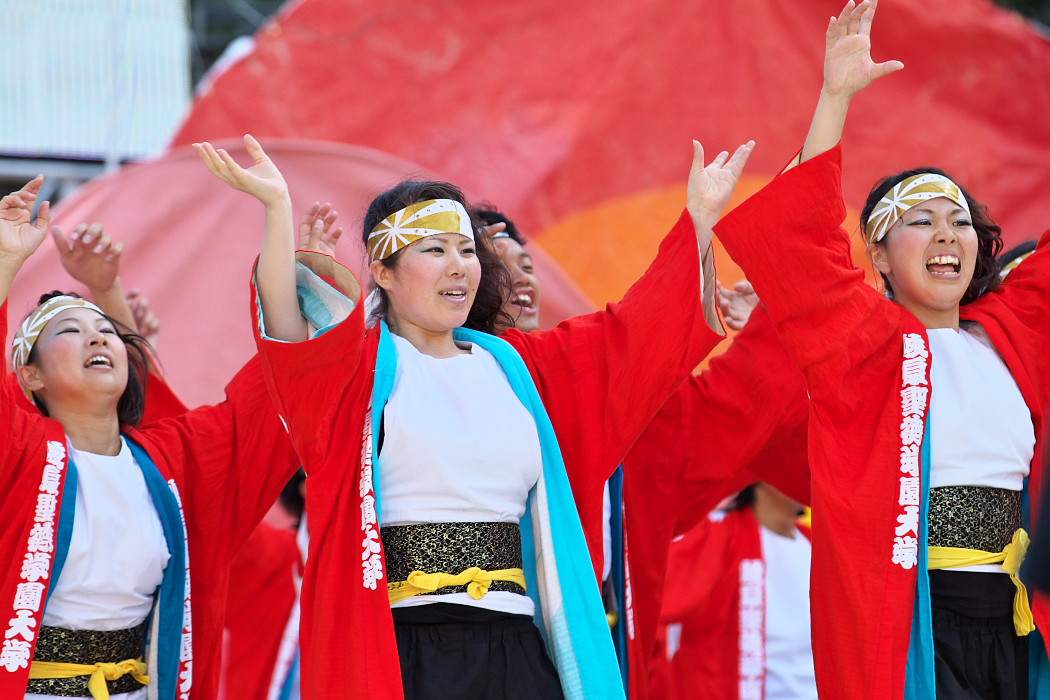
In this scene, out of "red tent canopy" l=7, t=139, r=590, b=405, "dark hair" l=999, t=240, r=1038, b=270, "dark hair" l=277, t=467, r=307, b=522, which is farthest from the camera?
"red tent canopy" l=7, t=139, r=590, b=405

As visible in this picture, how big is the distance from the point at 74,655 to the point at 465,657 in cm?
81

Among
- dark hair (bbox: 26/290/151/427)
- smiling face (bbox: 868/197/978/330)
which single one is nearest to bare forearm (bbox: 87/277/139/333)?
dark hair (bbox: 26/290/151/427)

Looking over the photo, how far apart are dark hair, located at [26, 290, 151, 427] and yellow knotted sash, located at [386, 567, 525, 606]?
918 millimetres

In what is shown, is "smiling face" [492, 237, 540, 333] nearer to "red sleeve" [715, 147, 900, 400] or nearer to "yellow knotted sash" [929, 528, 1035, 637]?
"red sleeve" [715, 147, 900, 400]

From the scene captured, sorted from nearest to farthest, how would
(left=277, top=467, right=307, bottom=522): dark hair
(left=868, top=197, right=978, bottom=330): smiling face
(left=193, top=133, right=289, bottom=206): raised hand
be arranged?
(left=193, top=133, right=289, bottom=206): raised hand, (left=868, top=197, right=978, bottom=330): smiling face, (left=277, top=467, right=307, bottom=522): dark hair

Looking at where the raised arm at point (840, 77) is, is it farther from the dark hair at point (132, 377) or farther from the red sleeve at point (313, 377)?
the dark hair at point (132, 377)

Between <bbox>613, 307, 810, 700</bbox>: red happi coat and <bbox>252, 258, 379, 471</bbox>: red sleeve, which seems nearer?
<bbox>252, 258, 379, 471</bbox>: red sleeve

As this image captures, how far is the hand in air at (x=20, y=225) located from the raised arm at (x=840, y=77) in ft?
4.54

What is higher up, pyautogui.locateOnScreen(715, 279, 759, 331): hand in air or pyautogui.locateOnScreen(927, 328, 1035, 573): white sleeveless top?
pyautogui.locateOnScreen(715, 279, 759, 331): hand in air

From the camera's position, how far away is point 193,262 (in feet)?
13.7

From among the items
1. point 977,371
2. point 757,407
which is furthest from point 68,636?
point 977,371

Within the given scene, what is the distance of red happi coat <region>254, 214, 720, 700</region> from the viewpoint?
2.02m

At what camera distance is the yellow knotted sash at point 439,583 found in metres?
2.07

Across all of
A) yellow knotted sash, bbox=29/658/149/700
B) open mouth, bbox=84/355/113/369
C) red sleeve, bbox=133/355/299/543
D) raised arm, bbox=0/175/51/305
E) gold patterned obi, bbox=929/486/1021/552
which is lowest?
yellow knotted sash, bbox=29/658/149/700
